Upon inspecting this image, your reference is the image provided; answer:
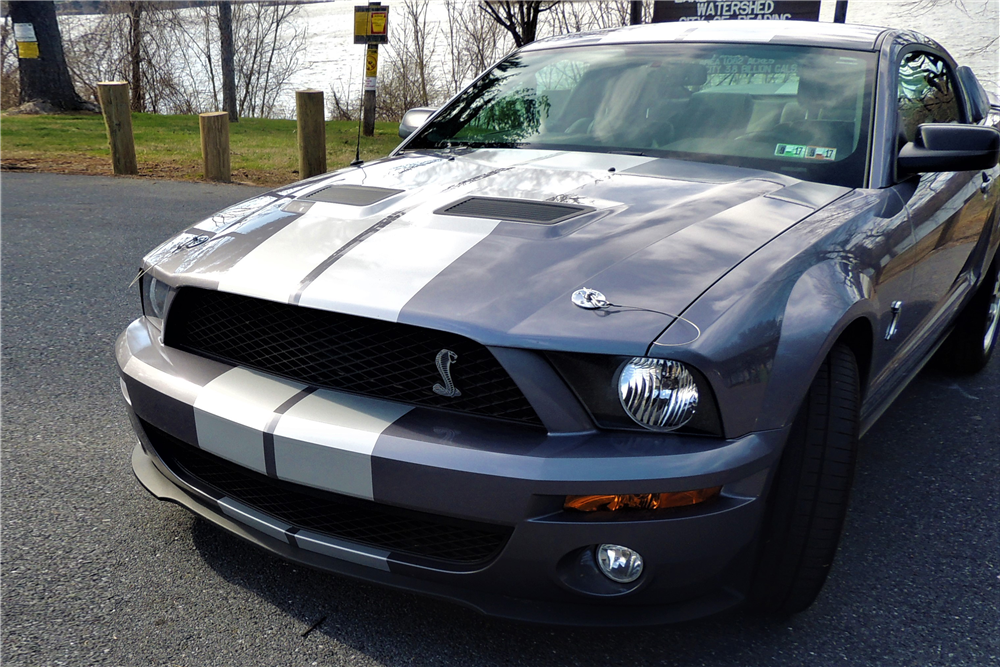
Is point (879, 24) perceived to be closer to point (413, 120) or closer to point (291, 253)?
point (413, 120)

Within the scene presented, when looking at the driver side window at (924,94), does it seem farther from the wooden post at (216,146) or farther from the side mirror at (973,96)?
the wooden post at (216,146)

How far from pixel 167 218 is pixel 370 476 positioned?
600 centimetres

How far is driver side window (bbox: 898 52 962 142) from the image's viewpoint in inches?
115

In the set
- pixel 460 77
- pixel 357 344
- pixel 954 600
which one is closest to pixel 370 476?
pixel 357 344

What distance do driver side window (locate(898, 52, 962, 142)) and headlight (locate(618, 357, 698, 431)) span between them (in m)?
1.61

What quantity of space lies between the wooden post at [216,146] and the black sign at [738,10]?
5.48 metres

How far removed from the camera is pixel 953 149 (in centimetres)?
250

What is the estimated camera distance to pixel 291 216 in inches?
91.5

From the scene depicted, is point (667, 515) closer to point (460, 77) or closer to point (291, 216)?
point (291, 216)

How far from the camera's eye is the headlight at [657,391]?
1685 millimetres

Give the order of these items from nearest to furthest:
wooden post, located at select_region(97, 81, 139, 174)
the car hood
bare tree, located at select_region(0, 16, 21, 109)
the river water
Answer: the car hood < wooden post, located at select_region(97, 81, 139, 174) < the river water < bare tree, located at select_region(0, 16, 21, 109)

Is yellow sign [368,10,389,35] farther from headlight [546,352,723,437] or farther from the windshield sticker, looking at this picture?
headlight [546,352,723,437]

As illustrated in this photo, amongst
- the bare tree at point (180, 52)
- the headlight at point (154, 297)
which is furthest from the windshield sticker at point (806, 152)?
the bare tree at point (180, 52)

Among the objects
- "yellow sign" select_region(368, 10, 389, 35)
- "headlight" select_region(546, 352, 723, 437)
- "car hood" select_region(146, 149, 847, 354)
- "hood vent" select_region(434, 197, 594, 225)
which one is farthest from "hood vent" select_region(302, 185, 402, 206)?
"yellow sign" select_region(368, 10, 389, 35)
